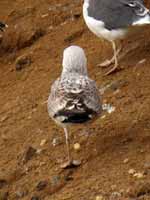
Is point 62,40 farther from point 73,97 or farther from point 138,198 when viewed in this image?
point 138,198

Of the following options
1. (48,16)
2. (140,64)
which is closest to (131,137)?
(140,64)

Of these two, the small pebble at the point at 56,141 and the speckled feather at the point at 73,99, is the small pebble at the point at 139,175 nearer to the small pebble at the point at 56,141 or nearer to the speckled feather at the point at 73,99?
the speckled feather at the point at 73,99

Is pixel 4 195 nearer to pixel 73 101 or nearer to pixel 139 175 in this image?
pixel 73 101

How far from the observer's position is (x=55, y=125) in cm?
925

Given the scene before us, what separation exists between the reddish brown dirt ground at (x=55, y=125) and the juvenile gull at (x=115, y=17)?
28 cm

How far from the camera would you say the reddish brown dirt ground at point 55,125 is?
779cm

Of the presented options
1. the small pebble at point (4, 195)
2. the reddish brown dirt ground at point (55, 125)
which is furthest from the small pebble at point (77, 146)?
the small pebble at point (4, 195)

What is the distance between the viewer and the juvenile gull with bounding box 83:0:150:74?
32.1 feet

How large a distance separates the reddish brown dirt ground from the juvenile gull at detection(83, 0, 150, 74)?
28 cm

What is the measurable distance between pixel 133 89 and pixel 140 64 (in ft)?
2.55

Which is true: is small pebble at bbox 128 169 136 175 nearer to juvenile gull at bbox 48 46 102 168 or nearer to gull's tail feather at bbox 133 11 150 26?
juvenile gull at bbox 48 46 102 168

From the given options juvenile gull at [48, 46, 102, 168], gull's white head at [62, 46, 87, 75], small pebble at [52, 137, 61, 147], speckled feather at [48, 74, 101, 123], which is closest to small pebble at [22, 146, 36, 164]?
small pebble at [52, 137, 61, 147]

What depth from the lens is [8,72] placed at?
37.9 ft

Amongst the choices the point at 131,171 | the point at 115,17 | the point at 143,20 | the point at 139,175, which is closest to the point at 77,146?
the point at 131,171
